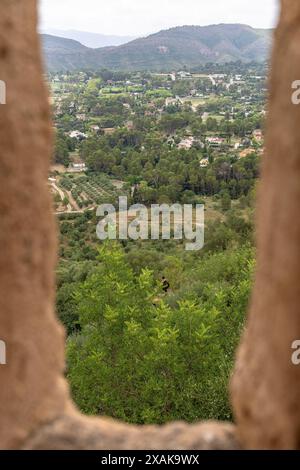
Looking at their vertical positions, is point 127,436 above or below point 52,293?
below

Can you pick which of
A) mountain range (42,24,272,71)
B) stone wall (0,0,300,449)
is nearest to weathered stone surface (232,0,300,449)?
stone wall (0,0,300,449)

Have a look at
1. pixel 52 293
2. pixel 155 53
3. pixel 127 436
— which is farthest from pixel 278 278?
pixel 155 53

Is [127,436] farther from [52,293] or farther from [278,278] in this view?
[278,278]

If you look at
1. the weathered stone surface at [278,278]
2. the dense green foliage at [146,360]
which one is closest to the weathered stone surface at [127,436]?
the weathered stone surface at [278,278]

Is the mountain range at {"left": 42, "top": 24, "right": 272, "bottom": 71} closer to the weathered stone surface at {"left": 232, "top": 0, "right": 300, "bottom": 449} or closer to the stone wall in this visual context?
the stone wall

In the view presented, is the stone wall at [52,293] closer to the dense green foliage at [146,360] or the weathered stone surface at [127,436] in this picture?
the weathered stone surface at [127,436]
